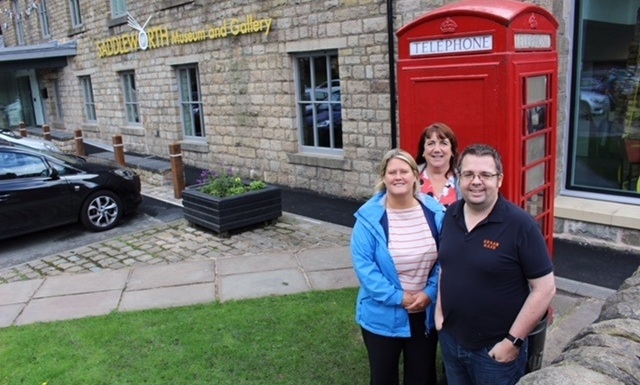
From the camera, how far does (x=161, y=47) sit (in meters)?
14.1

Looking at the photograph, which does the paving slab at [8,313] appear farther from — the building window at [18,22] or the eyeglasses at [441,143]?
the building window at [18,22]

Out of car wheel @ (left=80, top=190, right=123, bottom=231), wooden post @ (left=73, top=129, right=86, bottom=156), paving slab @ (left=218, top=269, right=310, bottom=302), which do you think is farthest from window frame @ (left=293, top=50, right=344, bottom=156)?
wooden post @ (left=73, top=129, right=86, bottom=156)

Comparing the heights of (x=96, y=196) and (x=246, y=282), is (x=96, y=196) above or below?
above

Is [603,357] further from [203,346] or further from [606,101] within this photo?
[606,101]

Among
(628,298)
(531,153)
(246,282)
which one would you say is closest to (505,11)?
(531,153)

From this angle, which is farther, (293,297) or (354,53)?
(354,53)

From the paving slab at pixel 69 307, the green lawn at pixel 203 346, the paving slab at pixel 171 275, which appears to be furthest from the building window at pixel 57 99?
the green lawn at pixel 203 346

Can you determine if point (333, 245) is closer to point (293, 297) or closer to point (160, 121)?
point (293, 297)

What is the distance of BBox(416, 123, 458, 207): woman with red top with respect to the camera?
12.1 ft

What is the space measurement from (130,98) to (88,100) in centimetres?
411

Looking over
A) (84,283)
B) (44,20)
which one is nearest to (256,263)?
(84,283)

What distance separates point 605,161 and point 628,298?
4.86 m

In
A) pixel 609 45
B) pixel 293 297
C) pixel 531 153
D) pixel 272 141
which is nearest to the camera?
pixel 531 153

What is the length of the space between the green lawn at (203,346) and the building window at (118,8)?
12.7 meters
